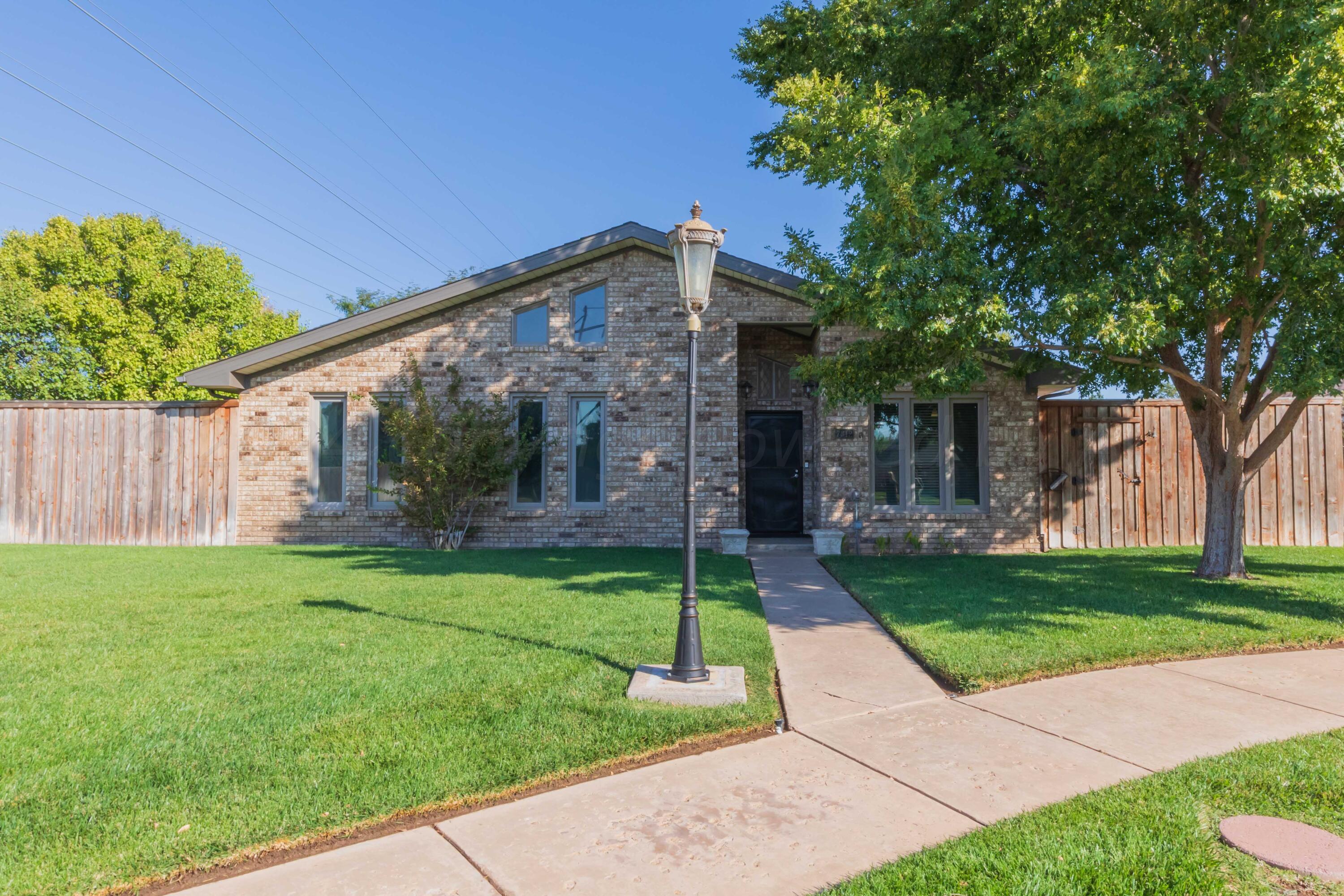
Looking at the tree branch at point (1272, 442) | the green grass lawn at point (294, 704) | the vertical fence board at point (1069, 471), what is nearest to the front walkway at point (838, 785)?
the green grass lawn at point (294, 704)

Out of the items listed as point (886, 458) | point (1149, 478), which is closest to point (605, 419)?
point (886, 458)

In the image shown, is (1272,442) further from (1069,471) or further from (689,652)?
(689,652)

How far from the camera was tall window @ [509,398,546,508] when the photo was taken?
1236 centimetres

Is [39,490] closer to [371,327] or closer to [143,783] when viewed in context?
[371,327]

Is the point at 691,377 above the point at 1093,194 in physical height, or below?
below

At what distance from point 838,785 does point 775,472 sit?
32.4ft

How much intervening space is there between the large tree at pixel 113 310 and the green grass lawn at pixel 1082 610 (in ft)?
72.5

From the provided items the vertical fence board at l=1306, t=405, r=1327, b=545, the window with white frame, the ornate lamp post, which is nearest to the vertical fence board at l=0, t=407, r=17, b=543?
the ornate lamp post

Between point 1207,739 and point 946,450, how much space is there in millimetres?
8517

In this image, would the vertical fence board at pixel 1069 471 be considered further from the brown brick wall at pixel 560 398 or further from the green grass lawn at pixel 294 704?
the green grass lawn at pixel 294 704

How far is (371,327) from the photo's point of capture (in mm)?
12234

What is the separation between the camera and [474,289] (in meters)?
12.0

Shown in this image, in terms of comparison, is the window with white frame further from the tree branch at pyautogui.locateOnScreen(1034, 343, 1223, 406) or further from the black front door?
the tree branch at pyautogui.locateOnScreen(1034, 343, 1223, 406)

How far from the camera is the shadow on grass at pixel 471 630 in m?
4.97
